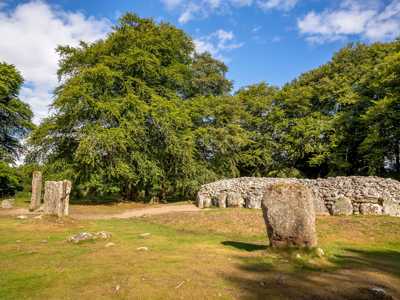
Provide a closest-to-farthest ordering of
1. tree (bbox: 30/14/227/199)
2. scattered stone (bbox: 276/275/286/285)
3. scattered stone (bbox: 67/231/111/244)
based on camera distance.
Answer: scattered stone (bbox: 276/275/286/285) < scattered stone (bbox: 67/231/111/244) < tree (bbox: 30/14/227/199)

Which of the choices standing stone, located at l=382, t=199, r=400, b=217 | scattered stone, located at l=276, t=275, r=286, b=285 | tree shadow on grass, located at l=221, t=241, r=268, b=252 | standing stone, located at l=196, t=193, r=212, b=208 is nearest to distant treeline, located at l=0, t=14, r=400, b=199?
standing stone, located at l=196, t=193, r=212, b=208

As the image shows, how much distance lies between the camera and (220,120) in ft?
97.5

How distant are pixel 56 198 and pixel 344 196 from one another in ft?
47.4

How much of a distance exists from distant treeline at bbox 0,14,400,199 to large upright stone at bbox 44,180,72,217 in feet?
22.8

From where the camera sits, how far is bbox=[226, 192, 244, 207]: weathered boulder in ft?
60.6

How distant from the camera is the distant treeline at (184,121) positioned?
924 inches

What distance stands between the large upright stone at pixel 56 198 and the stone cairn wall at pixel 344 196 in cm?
889

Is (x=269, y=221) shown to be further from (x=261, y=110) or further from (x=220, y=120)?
(x=261, y=110)

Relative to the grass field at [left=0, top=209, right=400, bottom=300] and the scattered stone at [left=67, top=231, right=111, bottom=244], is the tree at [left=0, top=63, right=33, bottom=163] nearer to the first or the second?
the grass field at [left=0, top=209, right=400, bottom=300]

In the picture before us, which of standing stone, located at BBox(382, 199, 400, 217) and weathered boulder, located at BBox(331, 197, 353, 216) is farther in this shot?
weathered boulder, located at BBox(331, 197, 353, 216)

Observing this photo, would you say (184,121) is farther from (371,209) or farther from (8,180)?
(8,180)

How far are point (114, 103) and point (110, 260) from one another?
18.2 m

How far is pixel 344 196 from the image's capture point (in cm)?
1592

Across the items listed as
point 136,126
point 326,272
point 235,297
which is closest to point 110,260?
point 235,297
